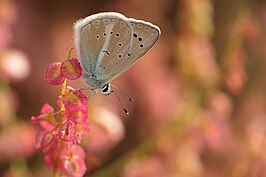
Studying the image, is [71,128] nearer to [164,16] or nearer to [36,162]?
[36,162]

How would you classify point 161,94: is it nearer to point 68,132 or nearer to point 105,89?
point 105,89

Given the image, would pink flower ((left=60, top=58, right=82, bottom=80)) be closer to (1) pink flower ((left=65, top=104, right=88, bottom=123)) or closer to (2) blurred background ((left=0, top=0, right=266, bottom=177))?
(1) pink flower ((left=65, top=104, right=88, bottom=123))

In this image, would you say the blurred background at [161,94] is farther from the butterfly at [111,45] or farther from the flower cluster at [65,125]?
the flower cluster at [65,125]

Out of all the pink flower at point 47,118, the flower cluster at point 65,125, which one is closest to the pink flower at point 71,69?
the flower cluster at point 65,125

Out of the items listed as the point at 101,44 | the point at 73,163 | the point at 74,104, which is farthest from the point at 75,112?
the point at 101,44

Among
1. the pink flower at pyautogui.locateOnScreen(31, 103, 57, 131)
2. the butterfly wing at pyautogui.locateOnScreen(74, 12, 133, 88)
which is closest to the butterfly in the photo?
the butterfly wing at pyautogui.locateOnScreen(74, 12, 133, 88)

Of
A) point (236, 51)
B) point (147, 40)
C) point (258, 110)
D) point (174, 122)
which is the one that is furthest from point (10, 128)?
point (258, 110)
